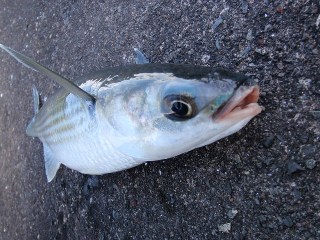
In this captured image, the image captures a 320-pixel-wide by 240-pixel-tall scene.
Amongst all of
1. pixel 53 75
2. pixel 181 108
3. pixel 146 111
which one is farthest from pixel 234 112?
pixel 53 75

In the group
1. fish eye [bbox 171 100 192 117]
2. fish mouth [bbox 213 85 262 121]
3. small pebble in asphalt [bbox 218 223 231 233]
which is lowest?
small pebble in asphalt [bbox 218 223 231 233]

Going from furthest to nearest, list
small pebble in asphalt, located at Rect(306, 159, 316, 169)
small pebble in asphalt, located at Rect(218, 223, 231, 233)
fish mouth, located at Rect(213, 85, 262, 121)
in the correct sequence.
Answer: small pebble in asphalt, located at Rect(218, 223, 231, 233) < small pebble in asphalt, located at Rect(306, 159, 316, 169) < fish mouth, located at Rect(213, 85, 262, 121)

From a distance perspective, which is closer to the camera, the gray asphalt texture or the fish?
the fish

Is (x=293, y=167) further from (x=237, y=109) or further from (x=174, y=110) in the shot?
(x=174, y=110)

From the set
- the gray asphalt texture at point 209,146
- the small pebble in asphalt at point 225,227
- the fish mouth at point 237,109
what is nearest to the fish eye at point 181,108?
the fish mouth at point 237,109

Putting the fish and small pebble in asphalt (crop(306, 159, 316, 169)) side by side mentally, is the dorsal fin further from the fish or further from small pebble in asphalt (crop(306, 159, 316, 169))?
small pebble in asphalt (crop(306, 159, 316, 169))

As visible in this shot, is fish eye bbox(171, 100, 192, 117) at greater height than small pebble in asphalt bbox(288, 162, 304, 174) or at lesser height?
lesser

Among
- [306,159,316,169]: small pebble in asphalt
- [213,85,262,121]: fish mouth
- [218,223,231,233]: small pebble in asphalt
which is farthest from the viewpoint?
[218,223,231,233]: small pebble in asphalt

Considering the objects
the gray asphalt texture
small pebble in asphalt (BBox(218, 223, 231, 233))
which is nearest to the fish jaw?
the gray asphalt texture
